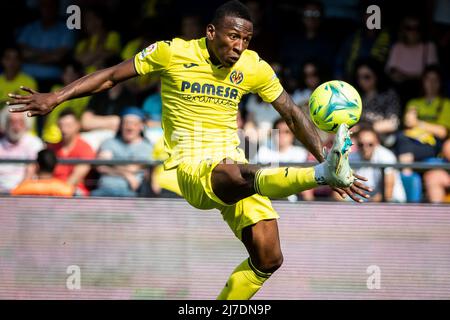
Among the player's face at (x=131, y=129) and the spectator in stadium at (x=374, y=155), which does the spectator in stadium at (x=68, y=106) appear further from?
the spectator in stadium at (x=374, y=155)

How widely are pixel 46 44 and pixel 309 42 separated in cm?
345

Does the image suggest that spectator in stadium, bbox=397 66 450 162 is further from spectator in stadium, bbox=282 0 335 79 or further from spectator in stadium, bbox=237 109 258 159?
spectator in stadium, bbox=237 109 258 159

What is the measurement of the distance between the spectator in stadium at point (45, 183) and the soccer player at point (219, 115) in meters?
2.10

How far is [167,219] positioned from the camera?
8961 mm

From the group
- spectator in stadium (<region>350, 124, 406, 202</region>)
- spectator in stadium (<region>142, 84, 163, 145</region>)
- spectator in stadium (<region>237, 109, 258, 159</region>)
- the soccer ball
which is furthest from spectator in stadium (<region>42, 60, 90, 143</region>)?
the soccer ball

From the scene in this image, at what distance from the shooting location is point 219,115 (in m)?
8.01

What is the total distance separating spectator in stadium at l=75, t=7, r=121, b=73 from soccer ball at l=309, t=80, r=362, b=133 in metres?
5.57

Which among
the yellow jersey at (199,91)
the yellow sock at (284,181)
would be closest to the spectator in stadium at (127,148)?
the yellow jersey at (199,91)

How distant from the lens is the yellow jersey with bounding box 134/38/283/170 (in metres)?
7.84

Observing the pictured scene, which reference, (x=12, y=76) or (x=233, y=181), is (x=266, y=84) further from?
(x=12, y=76)

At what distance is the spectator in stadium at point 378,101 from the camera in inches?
461

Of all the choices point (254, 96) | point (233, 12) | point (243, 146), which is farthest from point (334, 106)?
point (254, 96)

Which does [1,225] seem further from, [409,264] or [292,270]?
[409,264]

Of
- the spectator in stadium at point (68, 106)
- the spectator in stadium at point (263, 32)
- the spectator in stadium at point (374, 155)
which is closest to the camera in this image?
the spectator in stadium at point (374, 155)
